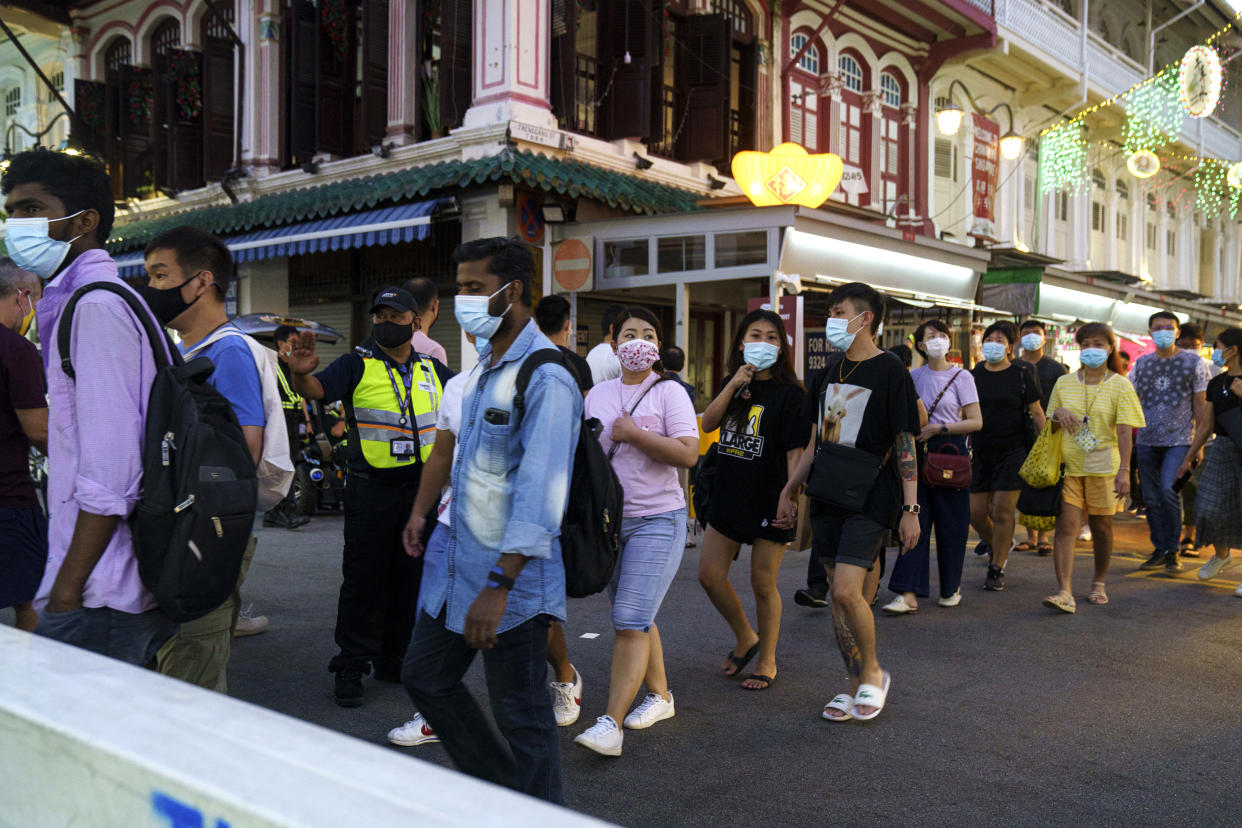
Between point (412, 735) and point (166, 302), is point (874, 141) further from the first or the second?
point (166, 302)

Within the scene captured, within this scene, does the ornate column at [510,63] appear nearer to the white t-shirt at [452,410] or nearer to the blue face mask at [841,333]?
the blue face mask at [841,333]

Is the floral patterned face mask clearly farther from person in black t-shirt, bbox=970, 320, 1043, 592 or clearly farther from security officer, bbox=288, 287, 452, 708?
person in black t-shirt, bbox=970, 320, 1043, 592

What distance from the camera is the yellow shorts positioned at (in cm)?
688

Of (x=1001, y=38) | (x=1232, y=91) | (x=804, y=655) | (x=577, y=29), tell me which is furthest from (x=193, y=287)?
(x=1232, y=91)

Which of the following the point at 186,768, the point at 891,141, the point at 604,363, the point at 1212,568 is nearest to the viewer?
the point at 186,768

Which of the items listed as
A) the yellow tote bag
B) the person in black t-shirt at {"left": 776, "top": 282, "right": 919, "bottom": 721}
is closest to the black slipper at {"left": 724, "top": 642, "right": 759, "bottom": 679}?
the person in black t-shirt at {"left": 776, "top": 282, "right": 919, "bottom": 721}

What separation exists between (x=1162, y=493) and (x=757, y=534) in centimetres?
533

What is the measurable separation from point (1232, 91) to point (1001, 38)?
55.4 ft

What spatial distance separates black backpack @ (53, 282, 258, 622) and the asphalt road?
1.59 m

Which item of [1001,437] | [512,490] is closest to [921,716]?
[512,490]

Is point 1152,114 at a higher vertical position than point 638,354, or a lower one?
higher

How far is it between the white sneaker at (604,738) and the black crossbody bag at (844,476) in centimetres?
140

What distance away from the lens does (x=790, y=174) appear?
11633 mm

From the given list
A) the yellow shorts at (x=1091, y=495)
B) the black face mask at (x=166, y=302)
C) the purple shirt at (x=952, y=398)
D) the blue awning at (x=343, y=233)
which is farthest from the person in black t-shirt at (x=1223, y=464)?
the blue awning at (x=343, y=233)
